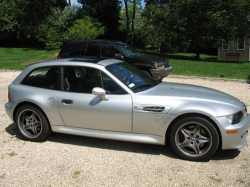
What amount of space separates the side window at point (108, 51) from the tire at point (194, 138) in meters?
6.38

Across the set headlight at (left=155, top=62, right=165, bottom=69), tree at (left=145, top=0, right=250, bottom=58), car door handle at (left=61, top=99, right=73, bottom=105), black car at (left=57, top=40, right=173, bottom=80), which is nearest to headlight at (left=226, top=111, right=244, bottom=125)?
car door handle at (left=61, top=99, right=73, bottom=105)

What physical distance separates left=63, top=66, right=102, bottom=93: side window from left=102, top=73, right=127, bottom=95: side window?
0.09 meters

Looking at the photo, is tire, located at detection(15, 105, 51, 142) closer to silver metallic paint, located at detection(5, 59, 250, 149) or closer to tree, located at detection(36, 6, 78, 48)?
silver metallic paint, located at detection(5, 59, 250, 149)

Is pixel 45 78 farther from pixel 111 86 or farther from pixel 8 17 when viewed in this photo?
pixel 8 17

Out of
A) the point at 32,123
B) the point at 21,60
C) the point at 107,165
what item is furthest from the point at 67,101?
the point at 21,60

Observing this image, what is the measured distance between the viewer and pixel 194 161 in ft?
12.2

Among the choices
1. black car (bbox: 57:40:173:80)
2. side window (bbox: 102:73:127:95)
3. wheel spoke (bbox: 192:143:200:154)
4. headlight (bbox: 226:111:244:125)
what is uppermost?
black car (bbox: 57:40:173:80)

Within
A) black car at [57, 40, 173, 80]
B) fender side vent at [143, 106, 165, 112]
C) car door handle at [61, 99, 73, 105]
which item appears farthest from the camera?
black car at [57, 40, 173, 80]

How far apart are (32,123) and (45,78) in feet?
2.87

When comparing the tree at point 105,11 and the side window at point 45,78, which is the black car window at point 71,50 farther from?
the tree at point 105,11

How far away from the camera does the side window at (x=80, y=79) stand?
164 inches

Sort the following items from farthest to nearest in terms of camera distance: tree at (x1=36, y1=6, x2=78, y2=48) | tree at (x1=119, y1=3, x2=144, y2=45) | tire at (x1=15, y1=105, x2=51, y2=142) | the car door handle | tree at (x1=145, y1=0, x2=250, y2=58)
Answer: tree at (x1=119, y1=3, x2=144, y2=45) → tree at (x1=36, y1=6, x2=78, y2=48) → tree at (x1=145, y1=0, x2=250, y2=58) → tire at (x1=15, y1=105, x2=51, y2=142) → the car door handle

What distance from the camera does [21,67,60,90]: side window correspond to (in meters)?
4.40

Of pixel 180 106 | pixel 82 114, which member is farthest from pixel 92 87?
pixel 180 106
